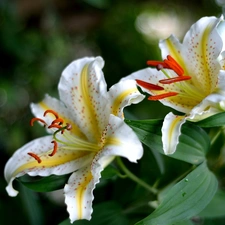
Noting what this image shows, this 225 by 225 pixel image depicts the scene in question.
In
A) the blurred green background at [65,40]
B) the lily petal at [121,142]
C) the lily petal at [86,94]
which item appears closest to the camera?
the lily petal at [121,142]

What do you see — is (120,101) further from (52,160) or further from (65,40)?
(65,40)

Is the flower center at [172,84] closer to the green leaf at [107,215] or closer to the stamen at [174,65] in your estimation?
the stamen at [174,65]

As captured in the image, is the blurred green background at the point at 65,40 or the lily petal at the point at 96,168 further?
the blurred green background at the point at 65,40

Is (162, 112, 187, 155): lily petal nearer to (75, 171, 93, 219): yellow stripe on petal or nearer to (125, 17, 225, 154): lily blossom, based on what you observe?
(125, 17, 225, 154): lily blossom

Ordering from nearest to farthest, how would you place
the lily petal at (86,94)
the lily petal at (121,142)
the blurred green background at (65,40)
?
the lily petal at (121,142), the lily petal at (86,94), the blurred green background at (65,40)

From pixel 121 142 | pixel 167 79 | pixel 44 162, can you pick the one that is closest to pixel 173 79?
pixel 167 79

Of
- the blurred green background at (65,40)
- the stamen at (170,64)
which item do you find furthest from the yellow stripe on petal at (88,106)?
the blurred green background at (65,40)

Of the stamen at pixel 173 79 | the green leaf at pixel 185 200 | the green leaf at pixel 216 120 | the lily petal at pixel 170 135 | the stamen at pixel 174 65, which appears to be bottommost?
the green leaf at pixel 185 200

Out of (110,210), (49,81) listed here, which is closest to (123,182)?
(110,210)
